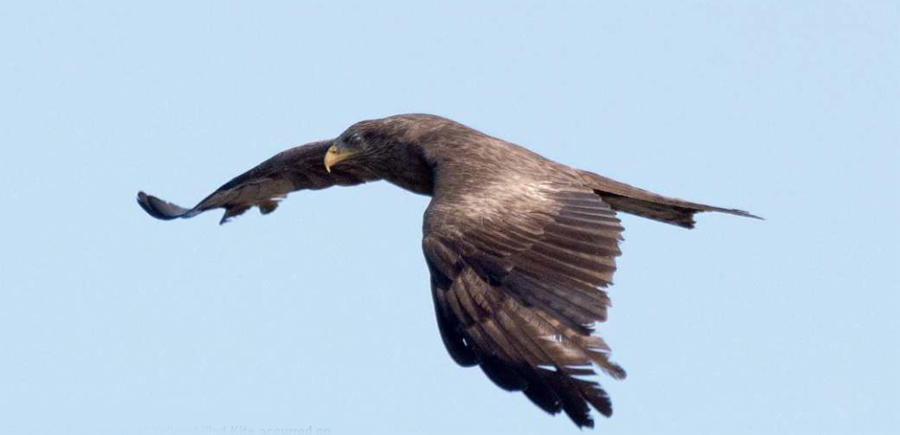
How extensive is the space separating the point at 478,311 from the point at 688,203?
107 inches

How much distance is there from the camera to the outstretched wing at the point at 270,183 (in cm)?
1340

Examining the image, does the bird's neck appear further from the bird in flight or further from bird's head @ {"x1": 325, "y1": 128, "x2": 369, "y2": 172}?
bird's head @ {"x1": 325, "y1": 128, "x2": 369, "y2": 172}

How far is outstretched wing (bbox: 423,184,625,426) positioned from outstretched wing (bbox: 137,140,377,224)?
10.2ft

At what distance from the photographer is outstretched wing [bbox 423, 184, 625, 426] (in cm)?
853

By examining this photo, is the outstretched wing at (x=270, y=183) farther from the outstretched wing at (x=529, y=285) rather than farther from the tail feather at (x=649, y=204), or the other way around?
the outstretched wing at (x=529, y=285)

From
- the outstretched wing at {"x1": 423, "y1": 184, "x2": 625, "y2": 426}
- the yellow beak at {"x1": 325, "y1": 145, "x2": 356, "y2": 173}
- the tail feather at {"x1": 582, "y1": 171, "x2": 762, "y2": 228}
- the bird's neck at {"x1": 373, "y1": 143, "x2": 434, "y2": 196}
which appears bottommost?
the outstretched wing at {"x1": 423, "y1": 184, "x2": 625, "y2": 426}

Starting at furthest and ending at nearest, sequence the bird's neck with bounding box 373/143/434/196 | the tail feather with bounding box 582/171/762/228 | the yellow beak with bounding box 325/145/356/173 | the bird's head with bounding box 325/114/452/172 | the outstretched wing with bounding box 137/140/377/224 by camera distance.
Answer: the outstretched wing with bounding box 137/140/377/224 → the yellow beak with bounding box 325/145/356/173 → the bird's head with bounding box 325/114/452/172 → the bird's neck with bounding box 373/143/434/196 → the tail feather with bounding box 582/171/762/228

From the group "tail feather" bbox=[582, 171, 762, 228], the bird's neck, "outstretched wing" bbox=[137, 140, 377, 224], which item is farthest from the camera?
"outstretched wing" bbox=[137, 140, 377, 224]

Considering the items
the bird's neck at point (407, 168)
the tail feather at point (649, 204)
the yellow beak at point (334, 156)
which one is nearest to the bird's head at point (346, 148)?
the yellow beak at point (334, 156)

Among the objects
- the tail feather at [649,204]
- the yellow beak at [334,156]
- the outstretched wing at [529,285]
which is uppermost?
the yellow beak at [334,156]

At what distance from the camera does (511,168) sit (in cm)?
1112

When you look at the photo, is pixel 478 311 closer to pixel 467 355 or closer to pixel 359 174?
pixel 467 355

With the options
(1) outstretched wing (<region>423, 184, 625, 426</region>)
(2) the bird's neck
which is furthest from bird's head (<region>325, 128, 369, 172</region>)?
(1) outstretched wing (<region>423, 184, 625, 426</region>)

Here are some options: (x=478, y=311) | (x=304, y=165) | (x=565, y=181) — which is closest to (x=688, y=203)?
(x=565, y=181)
